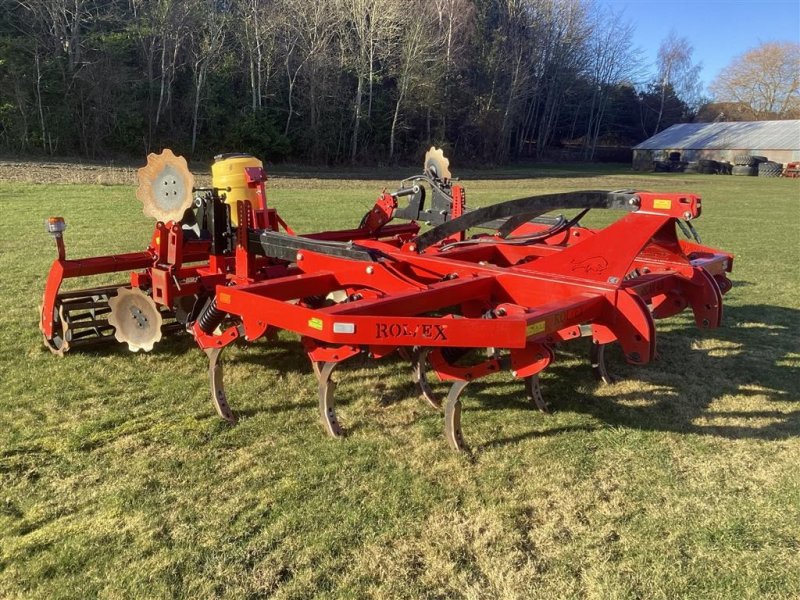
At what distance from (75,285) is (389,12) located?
30604 millimetres

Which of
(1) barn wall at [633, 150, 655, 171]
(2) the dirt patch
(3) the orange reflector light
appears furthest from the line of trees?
(3) the orange reflector light

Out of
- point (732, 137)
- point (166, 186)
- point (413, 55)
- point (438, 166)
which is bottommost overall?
point (166, 186)

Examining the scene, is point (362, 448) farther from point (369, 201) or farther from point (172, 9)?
point (172, 9)

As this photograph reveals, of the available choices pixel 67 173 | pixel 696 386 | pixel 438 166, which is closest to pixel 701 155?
pixel 67 173

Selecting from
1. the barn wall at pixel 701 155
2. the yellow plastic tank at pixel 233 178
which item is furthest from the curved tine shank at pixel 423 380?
the barn wall at pixel 701 155

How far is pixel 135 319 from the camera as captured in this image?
16.3ft

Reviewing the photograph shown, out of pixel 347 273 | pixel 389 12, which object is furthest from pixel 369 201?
pixel 389 12

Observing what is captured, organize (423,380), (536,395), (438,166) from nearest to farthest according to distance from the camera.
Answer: (536,395), (423,380), (438,166)

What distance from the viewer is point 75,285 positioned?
7461 mm

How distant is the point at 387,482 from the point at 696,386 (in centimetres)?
276

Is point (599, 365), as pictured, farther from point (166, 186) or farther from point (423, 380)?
point (166, 186)

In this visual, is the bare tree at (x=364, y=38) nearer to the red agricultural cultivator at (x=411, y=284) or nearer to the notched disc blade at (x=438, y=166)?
the notched disc blade at (x=438, y=166)

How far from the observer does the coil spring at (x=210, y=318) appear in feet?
13.6

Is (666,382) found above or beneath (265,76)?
beneath
